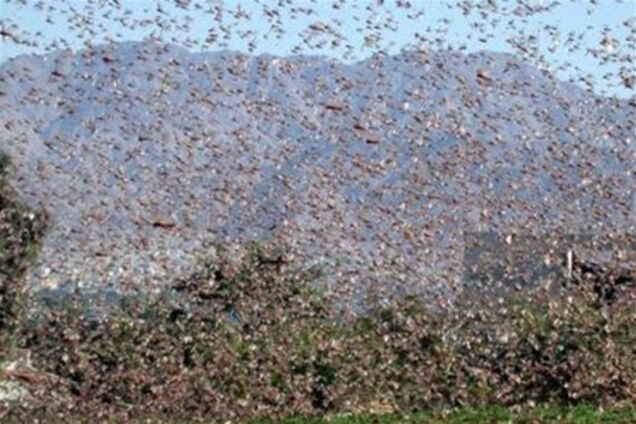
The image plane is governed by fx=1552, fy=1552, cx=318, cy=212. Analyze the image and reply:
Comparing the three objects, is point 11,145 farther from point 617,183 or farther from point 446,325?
point 617,183

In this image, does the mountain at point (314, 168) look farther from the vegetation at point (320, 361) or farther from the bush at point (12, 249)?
the vegetation at point (320, 361)

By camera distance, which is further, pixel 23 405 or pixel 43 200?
pixel 43 200

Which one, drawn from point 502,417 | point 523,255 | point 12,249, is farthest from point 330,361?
point 523,255

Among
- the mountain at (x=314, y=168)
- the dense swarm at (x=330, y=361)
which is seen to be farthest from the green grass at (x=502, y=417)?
the mountain at (x=314, y=168)

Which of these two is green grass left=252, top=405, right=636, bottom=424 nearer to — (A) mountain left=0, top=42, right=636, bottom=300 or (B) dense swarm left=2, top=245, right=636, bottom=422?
(B) dense swarm left=2, top=245, right=636, bottom=422

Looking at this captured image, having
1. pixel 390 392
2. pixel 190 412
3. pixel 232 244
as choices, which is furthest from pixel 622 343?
pixel 232 244

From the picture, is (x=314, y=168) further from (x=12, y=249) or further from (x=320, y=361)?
(x=320, y=361)

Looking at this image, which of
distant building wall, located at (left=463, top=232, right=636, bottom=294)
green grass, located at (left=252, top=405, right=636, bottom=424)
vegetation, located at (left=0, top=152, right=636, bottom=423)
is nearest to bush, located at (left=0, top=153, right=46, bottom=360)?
vegetation, located at (left=0, top=152, right=636, bottom=423)

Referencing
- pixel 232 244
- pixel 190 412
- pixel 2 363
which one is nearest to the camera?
pixel 190 412
